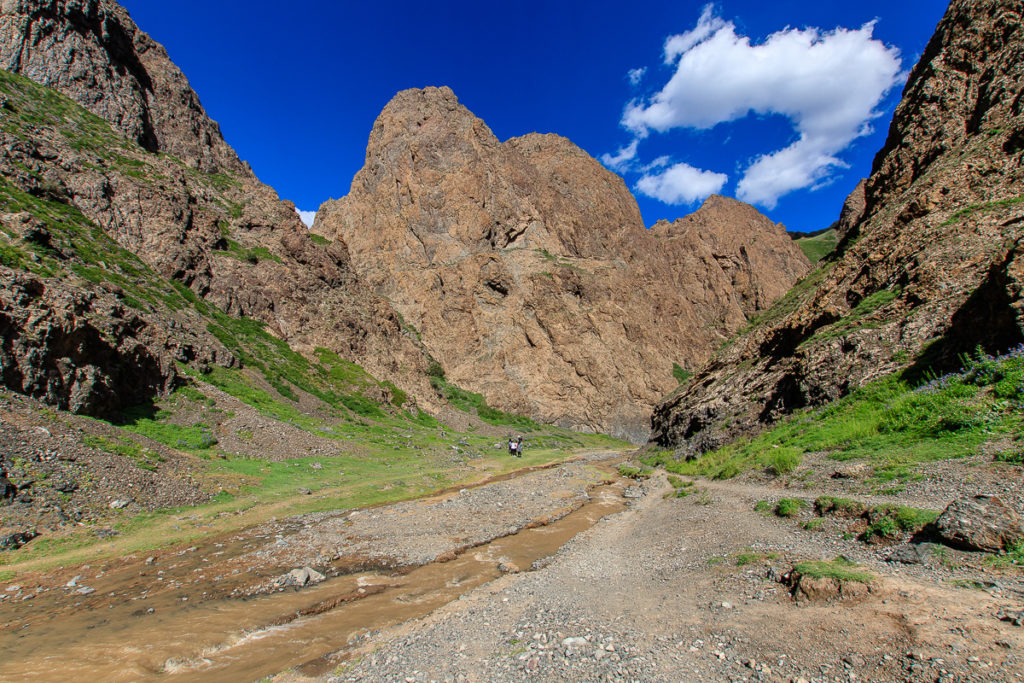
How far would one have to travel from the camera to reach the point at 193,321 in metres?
39.0

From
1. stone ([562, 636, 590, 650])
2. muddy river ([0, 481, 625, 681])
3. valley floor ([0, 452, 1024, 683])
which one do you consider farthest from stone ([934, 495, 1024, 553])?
muddy river ([0, 481, 625, 681])

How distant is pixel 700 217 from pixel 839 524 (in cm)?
15270

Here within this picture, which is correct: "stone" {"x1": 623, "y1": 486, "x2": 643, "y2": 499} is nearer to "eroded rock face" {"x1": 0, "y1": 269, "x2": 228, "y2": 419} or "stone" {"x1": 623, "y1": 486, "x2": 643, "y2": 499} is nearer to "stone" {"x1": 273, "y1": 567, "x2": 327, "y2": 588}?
"stone" {"x1": 273, "y1": 567, "x2": 327, "y2": 588}

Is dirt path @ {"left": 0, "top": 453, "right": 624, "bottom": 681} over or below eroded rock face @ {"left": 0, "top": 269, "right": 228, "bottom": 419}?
below

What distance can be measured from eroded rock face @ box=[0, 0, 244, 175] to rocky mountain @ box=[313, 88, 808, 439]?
3067cm

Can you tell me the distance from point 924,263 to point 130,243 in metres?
59.6

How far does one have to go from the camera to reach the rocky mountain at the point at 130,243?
72.2 feet

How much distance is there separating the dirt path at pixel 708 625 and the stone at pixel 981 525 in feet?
2.35

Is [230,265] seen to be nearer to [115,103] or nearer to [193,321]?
[193,321]

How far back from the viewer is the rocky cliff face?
55.8 ft

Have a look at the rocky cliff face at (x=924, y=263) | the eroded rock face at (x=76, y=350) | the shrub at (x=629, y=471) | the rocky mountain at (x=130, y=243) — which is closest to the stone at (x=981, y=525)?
the rocky cliff face at (x=924, y=263)

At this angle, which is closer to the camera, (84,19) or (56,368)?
(56,368)

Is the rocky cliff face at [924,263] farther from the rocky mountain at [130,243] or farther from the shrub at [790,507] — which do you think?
the rocky mountain at [130,243]

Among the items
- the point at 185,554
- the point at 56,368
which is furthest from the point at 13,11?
the point at 185,554
